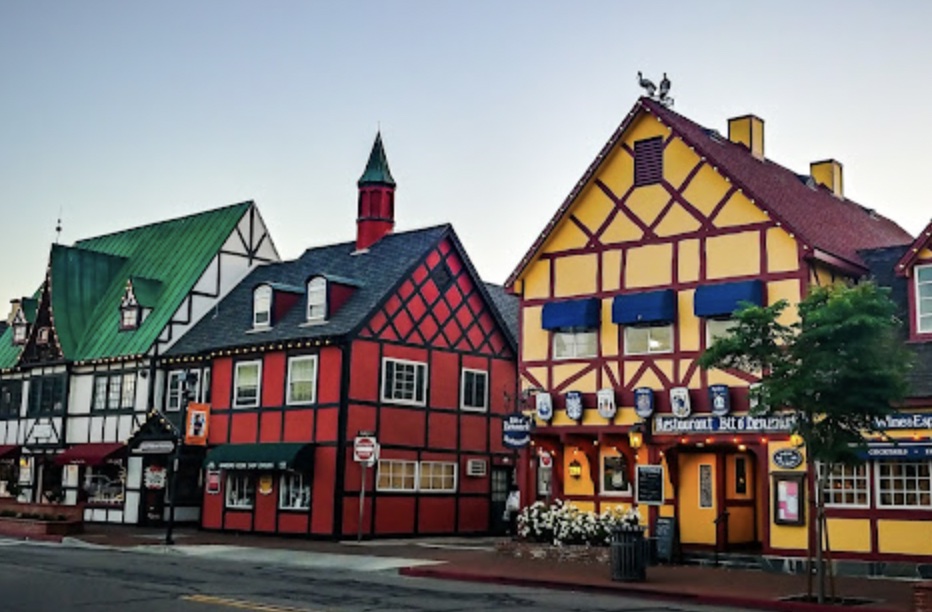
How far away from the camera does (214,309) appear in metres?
41.5

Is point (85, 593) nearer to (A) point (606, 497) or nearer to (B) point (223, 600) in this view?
(B) point (223, 600)

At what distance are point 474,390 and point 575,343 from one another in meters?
10.1

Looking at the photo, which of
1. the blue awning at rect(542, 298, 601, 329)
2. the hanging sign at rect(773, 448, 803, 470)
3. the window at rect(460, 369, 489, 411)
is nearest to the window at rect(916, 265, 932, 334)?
the hanging sign at rect(773, 448, 803, 470)

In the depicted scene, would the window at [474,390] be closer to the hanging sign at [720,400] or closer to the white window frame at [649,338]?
the white window frame at [649,338]

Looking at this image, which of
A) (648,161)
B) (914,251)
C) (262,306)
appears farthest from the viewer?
(262,306)

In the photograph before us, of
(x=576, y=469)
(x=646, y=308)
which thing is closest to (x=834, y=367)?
(x=646, y=308)

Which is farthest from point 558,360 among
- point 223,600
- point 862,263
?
point 223,600

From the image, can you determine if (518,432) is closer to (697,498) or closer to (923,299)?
(697,498)

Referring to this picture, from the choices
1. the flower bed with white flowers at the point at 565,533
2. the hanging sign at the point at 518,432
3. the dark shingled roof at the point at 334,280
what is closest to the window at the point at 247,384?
the dark shingled roof at the point at 334,280

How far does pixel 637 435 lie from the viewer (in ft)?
85.2

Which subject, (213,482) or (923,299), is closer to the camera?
(923,299)

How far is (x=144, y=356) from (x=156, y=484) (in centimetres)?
726

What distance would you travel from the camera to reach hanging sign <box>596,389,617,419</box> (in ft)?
88.2

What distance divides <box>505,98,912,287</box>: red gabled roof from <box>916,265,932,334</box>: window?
1.86 m
